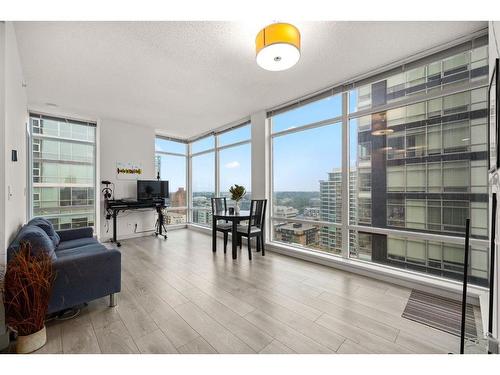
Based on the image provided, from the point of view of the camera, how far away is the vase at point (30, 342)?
156 centimetres

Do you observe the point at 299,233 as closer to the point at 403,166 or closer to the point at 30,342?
the point at 403,166

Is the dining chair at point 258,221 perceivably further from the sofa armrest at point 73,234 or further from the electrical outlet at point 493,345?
the electrical outlet at point 493,345

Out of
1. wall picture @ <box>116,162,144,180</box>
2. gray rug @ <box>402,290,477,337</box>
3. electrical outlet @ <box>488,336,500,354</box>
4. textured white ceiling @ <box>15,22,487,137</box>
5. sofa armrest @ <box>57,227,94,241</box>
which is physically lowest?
gray rug @ <box>402,290,477,337</box>

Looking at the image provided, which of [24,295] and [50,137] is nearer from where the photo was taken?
[24,295]

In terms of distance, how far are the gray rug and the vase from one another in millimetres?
3008

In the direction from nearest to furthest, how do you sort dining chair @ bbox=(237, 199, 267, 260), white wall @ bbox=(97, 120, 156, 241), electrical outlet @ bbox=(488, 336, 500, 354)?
electrical outlet @ bbox=(488, 336, 500, 354) < dining chair @ bbox=(237, 199, 267, 260) < white wall @ bbox=(97, 120, 156, 241)

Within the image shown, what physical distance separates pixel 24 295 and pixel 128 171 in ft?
13.5

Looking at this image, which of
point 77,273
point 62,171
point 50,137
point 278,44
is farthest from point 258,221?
point 50,137

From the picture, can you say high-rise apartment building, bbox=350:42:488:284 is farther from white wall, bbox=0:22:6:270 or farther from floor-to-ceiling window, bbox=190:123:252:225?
white wall, bbox=0:22:6:270

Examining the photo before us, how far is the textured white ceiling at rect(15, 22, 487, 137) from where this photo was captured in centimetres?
213

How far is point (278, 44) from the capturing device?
1848 millimetres

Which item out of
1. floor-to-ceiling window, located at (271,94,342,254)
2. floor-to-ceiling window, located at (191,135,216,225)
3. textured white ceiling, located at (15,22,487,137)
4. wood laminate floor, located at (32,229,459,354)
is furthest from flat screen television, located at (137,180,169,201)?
floor-to-ceiling window, located at (271,94,342,254)

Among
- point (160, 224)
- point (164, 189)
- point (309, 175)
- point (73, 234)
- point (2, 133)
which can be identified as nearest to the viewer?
point (2, 133)
